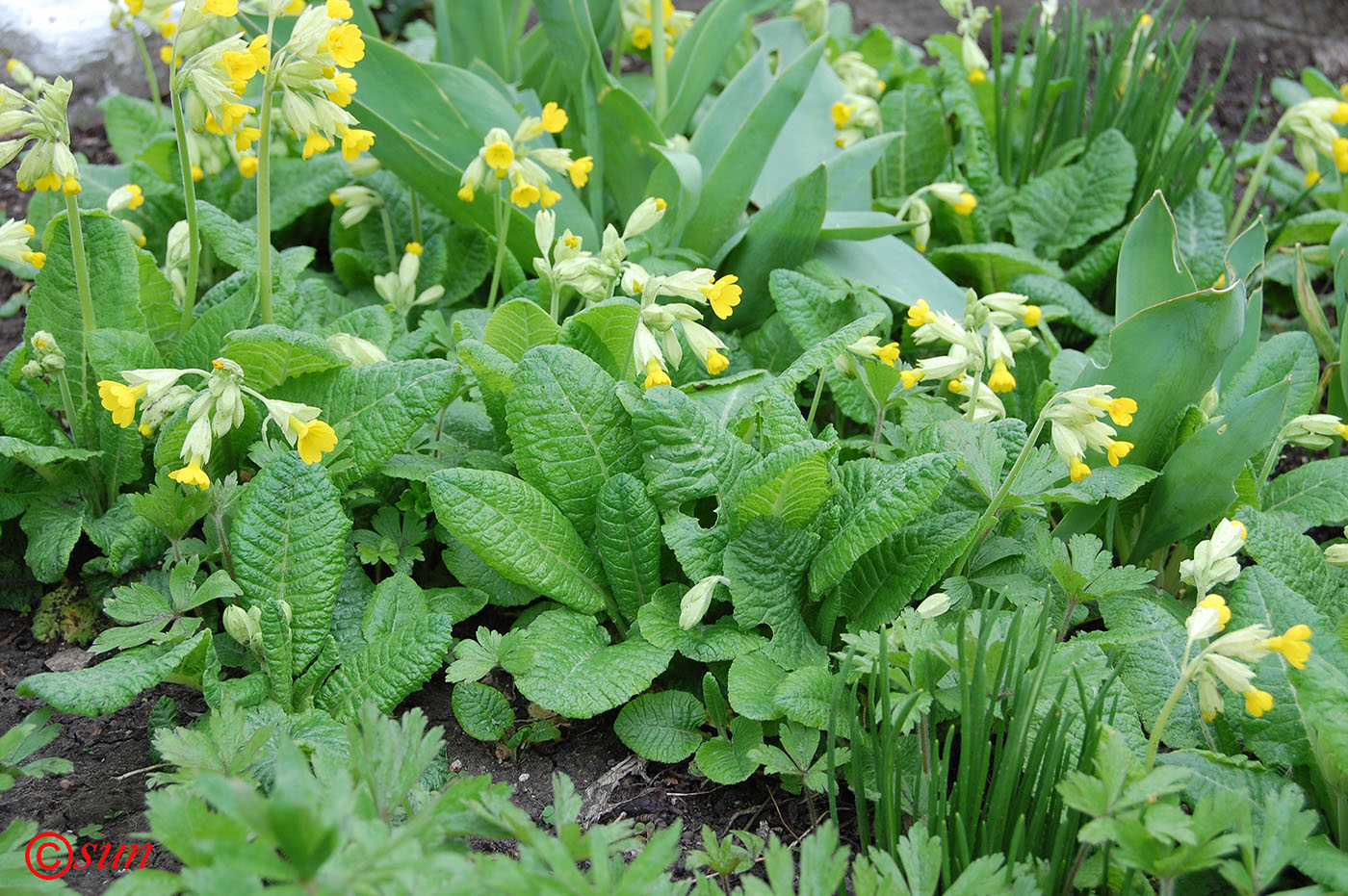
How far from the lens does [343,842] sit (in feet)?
3.66

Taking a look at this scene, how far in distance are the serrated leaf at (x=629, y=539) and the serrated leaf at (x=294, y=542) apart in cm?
43

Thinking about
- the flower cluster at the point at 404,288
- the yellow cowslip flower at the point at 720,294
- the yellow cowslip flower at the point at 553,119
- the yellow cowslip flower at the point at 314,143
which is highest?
the yellow cowslip flower at the point at 314,143

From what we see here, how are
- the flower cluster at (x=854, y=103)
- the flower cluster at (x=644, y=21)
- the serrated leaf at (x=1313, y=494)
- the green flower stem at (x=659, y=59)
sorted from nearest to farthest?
1. the serrated leaf at (x=1313, y=494)
2. the green flower stem at (x=659, y=59)
3. the flower cluster at (x=854, y=103)
4. the flower cluster at (x=644, y=21)

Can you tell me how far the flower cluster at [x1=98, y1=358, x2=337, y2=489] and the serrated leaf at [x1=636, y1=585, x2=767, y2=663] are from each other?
595 mm

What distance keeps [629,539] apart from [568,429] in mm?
219

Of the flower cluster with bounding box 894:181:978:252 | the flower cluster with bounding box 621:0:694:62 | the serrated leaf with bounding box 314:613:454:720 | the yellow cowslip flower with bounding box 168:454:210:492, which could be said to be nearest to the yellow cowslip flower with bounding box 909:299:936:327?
the flower cluster with bounding box 894:181:978:252

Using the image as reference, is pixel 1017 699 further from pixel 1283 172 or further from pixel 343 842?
pixel 1283 172

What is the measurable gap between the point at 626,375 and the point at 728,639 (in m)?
0.57

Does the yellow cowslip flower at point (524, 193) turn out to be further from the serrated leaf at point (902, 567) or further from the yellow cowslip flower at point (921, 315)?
the serrated leaf at point (902, 567)

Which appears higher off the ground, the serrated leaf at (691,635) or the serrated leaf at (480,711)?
the serrated leaf at (691,635)

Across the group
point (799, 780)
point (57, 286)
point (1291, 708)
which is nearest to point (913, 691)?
point (799, 780)

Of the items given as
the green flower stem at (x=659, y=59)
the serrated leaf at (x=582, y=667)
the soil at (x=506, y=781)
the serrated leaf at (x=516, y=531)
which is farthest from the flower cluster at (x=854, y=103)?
the soil at (x=506, y=781)

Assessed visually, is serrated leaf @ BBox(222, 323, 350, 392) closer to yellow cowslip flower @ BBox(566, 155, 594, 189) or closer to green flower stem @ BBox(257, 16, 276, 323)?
green flower stem @ BBox(257, 16, 276, 323)

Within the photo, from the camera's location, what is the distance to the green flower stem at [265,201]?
1849mm
